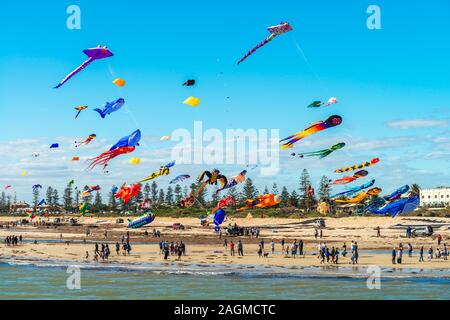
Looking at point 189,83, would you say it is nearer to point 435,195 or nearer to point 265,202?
point 265,202

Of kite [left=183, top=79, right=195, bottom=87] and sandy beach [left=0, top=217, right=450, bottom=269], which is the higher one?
kite [left=183, top=79, right=195, bottom=87]

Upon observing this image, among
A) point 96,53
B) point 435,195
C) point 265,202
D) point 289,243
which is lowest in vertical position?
point 289,243

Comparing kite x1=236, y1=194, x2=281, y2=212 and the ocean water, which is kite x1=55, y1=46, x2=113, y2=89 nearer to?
the ocean water

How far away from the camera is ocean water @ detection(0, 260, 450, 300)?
2439cm

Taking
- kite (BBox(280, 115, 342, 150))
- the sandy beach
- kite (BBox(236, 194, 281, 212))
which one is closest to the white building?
the sandy beach

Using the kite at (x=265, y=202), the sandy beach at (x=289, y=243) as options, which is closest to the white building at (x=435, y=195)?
the sandy beach at (x=289, y=243)

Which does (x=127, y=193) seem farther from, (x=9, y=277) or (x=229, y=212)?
(x=229, y=212)

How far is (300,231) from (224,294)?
4354 cm

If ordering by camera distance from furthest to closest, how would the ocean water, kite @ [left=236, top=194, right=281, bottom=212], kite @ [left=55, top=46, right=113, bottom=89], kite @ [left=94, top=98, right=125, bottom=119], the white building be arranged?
the white building, kite @ [left=236, top=194, right=281, bottom=212], kite @ [left=94, top=98, right=125, bottom=119], kite @ [left=55, top=46, right=113, bottom=89], the ocean water

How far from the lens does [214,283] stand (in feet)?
90.3

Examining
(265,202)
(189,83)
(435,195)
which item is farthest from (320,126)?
(435,195)

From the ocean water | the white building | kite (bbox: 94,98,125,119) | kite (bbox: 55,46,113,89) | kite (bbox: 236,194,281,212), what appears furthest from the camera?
the white building

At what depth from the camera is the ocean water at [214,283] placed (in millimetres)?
24391
